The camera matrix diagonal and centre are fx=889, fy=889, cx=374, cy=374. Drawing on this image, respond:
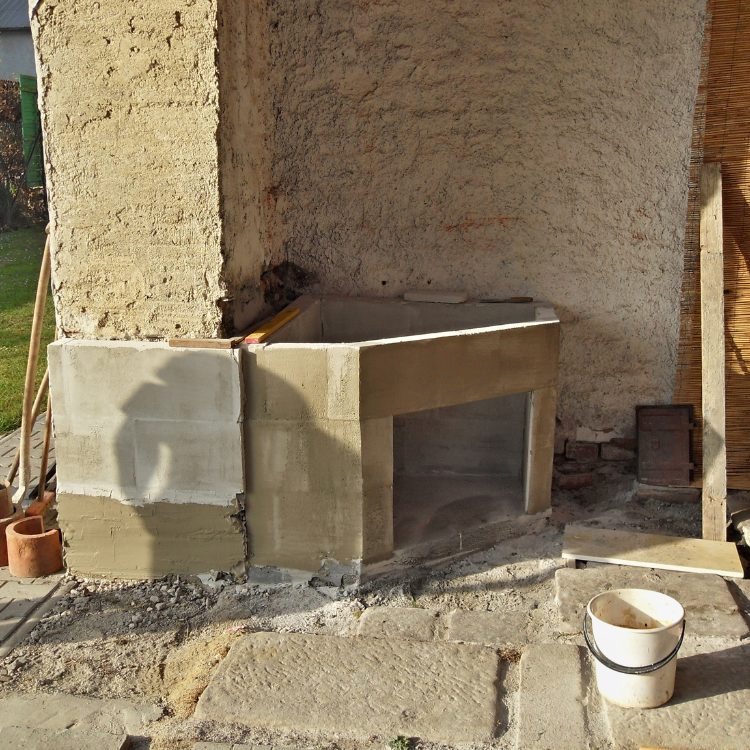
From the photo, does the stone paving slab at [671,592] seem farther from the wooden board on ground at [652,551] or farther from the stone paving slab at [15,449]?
the stone paving slab at [15,449]

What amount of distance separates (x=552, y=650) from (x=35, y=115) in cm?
1010

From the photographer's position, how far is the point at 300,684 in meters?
3.84

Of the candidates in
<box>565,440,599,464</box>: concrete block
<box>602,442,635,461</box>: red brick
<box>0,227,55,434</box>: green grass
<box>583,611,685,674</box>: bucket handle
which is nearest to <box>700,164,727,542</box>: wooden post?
<box>602,442,635,461</box>: red brick

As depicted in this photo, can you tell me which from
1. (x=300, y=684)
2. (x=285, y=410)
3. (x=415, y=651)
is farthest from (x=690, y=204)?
(x=300, y=684)

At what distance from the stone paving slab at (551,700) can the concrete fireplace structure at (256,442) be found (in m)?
1.09

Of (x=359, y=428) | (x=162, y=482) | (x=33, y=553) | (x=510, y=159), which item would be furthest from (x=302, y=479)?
(x=510, y=159)

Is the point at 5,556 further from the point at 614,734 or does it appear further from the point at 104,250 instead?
the point at 614,734

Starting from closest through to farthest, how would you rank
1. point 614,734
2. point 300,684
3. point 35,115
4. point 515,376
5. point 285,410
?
point 614,734 → point 300,684 → point 285,410 → point 515,376 → point 35,115

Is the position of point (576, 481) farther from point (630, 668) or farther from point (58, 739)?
point (58, 739)

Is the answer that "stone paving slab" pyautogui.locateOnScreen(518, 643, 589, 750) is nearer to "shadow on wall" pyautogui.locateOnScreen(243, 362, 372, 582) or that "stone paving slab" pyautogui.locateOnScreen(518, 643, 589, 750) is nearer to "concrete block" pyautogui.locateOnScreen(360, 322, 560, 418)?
"shadow on wall" pyautogui.locateOnScreen(243, 362, 372, 582)

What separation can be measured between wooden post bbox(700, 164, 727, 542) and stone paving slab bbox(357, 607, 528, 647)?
1416 millimetres

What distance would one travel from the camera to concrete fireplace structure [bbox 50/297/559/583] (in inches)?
176

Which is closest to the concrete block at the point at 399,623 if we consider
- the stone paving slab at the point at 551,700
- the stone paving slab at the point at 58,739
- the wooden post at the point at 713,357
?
the stone paving slab at the point at 551,700

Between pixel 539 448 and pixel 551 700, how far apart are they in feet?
5.61
